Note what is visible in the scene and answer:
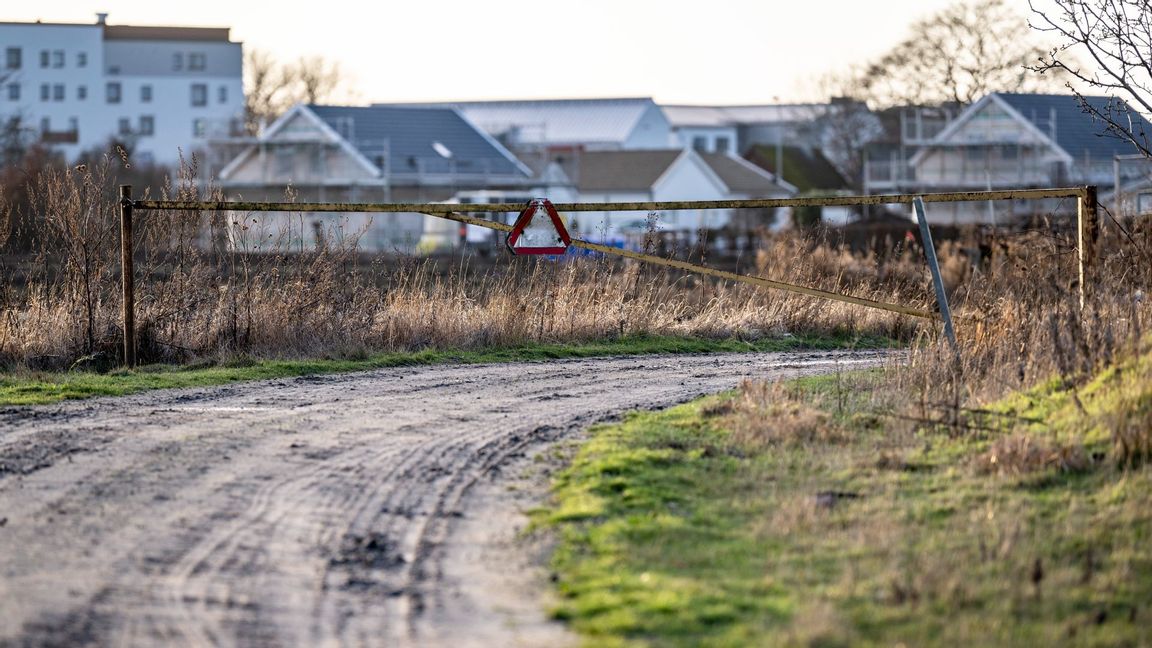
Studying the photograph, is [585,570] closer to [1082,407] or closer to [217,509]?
[217,509]

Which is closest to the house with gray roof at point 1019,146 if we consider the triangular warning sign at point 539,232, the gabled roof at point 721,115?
the gabled roof at point 721,115

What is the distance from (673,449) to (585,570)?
9.96ft

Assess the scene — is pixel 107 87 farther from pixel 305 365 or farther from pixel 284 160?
pixel 305 365

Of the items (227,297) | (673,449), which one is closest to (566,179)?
(227,297)

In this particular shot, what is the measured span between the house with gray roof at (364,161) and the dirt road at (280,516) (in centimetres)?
6162

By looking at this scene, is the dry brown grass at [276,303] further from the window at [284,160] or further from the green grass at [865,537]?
the window at [284,160]

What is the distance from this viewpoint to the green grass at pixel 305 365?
1278 centimetres

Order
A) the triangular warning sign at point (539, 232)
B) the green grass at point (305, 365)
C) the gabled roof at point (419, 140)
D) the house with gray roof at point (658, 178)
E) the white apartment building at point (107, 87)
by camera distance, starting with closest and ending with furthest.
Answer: the green grass at point (305, 365) < the triangular warning sign at point (539, 232) < the gabled roof at point (419, 140) < the house with gray roof at point (658, 178) < the white apartment building at point (107, 87)

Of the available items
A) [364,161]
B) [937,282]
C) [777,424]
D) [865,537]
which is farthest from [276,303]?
[364,161]

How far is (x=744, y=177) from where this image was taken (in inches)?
3438

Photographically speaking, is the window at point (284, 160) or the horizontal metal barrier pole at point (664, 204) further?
the window at point (284, 160)

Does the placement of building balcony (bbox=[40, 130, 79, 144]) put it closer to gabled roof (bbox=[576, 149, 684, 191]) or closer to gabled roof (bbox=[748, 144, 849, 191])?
gabled roof (bbox=[576, 149, 684, 191])

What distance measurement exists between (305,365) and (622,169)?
7196 centimetres

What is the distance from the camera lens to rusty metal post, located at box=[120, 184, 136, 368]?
46.7ft
